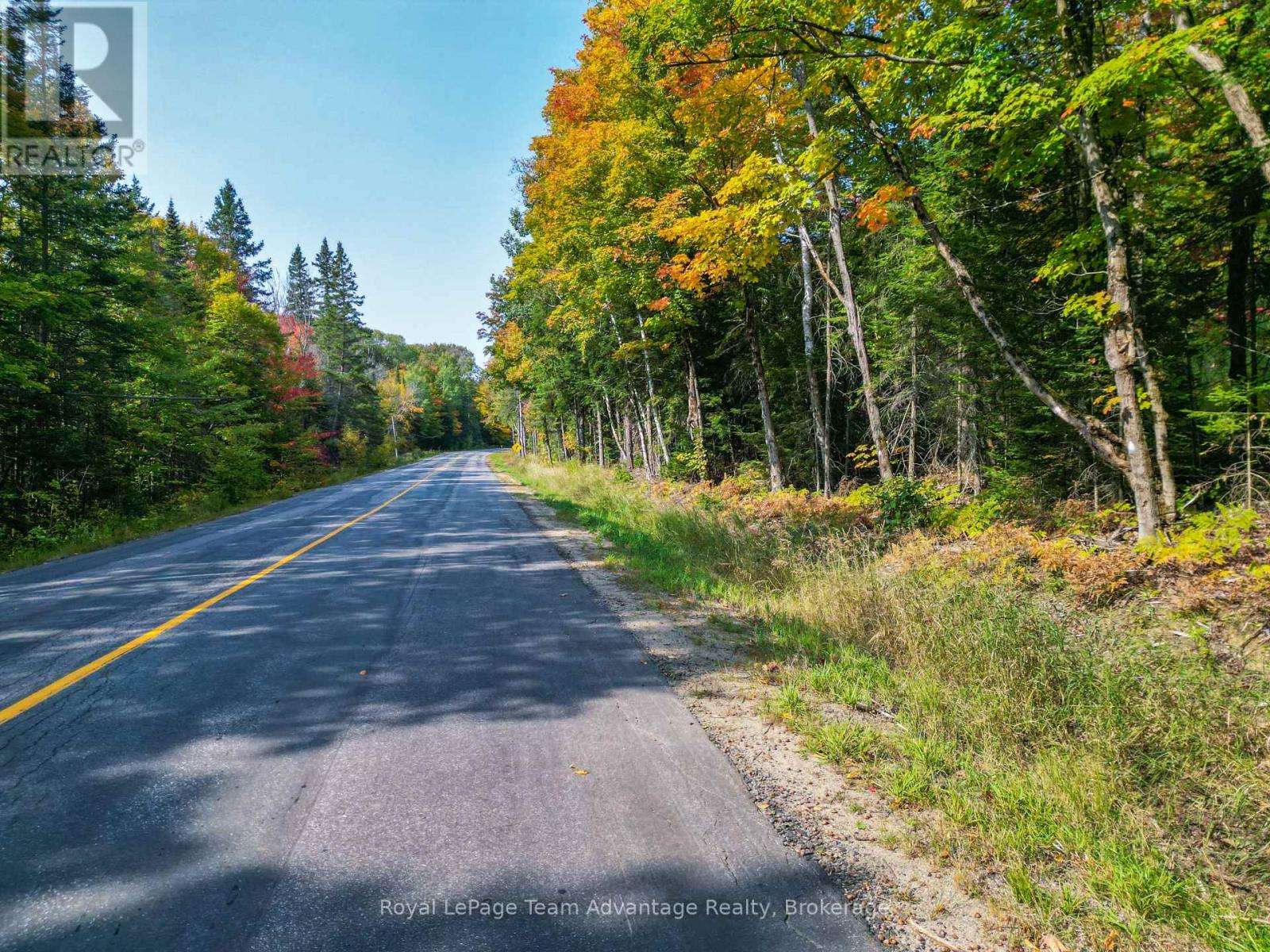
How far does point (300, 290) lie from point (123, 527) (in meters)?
56.1

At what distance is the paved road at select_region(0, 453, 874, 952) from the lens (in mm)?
2162

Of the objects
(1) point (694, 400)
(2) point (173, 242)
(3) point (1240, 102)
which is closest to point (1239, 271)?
(3) point (1240, 102)

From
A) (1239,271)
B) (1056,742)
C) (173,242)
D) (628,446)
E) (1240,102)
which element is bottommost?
(1056,742)

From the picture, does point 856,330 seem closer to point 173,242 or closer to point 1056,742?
point 1056,742

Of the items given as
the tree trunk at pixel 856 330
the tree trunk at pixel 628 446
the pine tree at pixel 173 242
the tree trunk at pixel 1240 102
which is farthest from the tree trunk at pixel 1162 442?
the pine tree at pixel 173 242

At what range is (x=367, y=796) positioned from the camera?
9.59ft

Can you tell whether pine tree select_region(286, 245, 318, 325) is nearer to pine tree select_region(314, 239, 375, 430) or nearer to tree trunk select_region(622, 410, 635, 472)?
pine tree select_region(314, 239, 375, 430)

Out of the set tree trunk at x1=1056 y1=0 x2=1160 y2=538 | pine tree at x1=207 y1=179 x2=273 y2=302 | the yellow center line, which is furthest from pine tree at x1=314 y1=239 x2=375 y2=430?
tree trunk at x1=1056 y1=0 x2=1160 y2=538

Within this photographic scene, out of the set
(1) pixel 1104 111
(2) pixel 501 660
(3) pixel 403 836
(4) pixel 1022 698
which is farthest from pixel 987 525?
(3) pixel 403 836

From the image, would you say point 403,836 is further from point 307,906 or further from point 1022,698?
point 1022,698

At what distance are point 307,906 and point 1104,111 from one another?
32.5 feet

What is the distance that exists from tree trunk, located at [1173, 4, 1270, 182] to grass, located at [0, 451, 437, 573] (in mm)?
18243

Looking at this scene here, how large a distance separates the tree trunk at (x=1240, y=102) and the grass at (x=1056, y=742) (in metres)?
5.05

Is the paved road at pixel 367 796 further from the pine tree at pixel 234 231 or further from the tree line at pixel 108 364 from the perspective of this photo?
the pine tree at pixel 234 231
